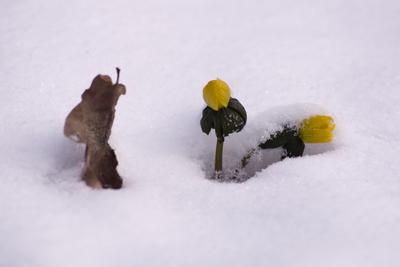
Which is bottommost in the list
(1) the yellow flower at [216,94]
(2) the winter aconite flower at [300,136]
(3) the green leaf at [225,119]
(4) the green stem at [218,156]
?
(4) the green stem at [218,156]

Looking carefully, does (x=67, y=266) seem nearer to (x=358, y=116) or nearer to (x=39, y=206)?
(x=39, y=206)

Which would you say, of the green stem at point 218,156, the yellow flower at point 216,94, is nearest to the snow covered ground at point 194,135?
the green stem at point 218,156

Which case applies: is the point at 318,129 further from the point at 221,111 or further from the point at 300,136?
the point at 221,111

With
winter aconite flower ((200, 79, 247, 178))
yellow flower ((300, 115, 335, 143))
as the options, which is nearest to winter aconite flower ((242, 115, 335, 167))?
yellow flower ((300, 115, 335, 143))

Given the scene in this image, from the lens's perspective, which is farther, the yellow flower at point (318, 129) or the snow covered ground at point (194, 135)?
the yellow flower at point (318, 129)

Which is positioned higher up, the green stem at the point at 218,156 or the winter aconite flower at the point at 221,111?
the winter aconite flower at the point at 221,111

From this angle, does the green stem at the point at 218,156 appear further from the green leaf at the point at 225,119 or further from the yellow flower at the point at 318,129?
the yellow flower at the point at 318,129

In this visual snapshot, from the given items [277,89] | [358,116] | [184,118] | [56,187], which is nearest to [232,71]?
[277,89]
